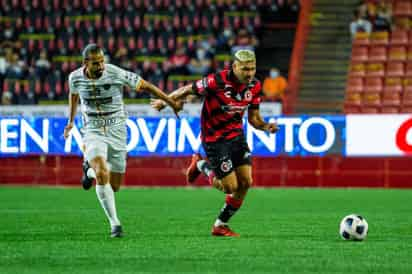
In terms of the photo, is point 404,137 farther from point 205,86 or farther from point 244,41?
point 205,86

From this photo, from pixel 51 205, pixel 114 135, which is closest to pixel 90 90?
pixel 114 135

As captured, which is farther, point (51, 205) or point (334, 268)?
point (51, 205)

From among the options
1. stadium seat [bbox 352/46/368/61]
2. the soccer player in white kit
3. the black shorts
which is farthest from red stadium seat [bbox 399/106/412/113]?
the soccer player in white kit

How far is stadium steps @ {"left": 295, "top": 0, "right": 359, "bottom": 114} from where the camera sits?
2642 centimetres

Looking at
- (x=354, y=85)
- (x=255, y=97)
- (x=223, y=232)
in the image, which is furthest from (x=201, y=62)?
(x=223, y=232)

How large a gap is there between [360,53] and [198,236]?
16631 mm

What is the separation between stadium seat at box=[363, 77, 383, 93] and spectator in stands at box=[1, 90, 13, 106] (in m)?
8.80

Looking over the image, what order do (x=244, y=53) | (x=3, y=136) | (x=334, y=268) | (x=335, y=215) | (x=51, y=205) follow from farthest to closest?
(x=3, y=136), (x=51, y=205), (x=335, y=215), (x=244, y=53), (x=334, y=268)

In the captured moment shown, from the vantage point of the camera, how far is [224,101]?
37.6ft

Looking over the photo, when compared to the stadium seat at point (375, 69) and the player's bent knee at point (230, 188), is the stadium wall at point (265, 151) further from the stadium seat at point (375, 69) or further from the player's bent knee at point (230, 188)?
the player's bent knee at point (230, 188)

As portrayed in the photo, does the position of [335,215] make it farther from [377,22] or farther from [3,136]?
[377,22]

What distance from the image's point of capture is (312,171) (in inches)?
862

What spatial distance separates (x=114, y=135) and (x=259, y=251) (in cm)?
261

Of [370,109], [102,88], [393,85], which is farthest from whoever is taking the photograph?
[393,85]
